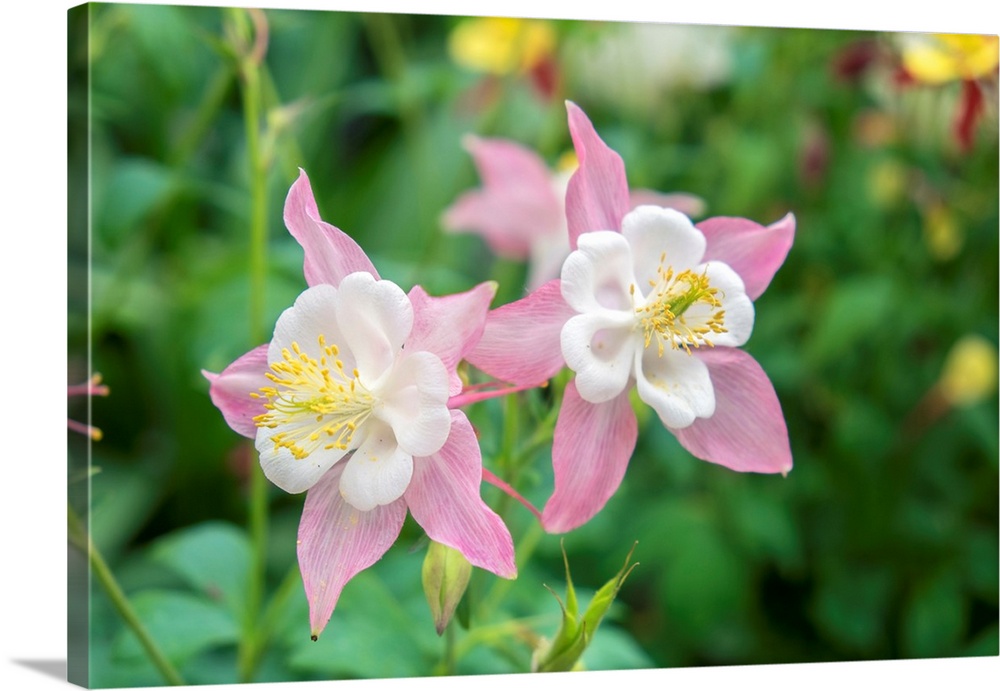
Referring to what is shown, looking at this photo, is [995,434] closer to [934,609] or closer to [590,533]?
[934,609]

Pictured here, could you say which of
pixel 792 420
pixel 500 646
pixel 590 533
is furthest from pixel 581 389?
pixel 792 420

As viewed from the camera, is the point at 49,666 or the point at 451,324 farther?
the point at 49,666

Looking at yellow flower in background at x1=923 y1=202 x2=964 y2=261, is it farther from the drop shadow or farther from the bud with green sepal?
the drop shadow

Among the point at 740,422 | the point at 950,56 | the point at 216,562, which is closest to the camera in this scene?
the point at 740,422

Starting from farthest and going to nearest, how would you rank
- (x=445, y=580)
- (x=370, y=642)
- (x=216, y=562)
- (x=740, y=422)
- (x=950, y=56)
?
(x=950, y=56) < (x=216, y=562) < (x=370, y=642) < (x=740, y=422) < (x=445, y=580)

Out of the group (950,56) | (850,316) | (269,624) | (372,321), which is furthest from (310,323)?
(950,56)

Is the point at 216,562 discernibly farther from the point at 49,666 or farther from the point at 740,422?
the point at 740,422

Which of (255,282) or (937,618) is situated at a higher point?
(255,282)
